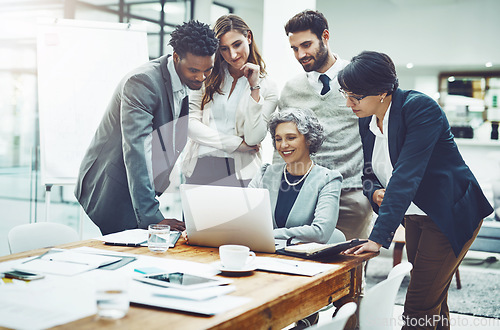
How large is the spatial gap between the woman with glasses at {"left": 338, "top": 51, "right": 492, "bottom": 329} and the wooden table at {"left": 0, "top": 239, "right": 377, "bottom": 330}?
21cm

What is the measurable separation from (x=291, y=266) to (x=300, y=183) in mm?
745

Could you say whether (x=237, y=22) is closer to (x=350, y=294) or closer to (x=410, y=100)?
(x=410, y=100)

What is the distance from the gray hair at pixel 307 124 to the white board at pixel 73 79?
1460 millimetres

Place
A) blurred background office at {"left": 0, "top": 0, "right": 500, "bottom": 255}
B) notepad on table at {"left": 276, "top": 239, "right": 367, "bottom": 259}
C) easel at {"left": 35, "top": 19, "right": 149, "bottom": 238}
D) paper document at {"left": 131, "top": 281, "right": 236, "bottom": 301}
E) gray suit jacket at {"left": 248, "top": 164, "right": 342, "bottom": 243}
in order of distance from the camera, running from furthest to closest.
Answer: blurred background office at {"left": 0, "top": 0, "right": 500, "bottom": 255}, easel at {"left": 35, "top": 19, "right": 149, "bottom": 238}, gray suit jacket at {"left": 248, "top": 164, "right": 342, "bottom": 243}, notepad on table at {"left": 276, "top": 239, "right": 367, "bottom": 259}, paper document at {"left": 131, "top": 281, "right": 236, "bottom": 301}

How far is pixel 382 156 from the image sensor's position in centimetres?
215

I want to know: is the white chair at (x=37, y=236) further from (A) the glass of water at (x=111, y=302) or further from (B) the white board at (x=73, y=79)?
(B) the white board at (x=73, y=79)

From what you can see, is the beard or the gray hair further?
the beard

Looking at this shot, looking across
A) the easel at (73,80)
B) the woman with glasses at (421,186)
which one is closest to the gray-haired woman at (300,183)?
the woman with glasses at (421,186)

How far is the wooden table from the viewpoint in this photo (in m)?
1.07

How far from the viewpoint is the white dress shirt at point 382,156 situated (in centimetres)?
205

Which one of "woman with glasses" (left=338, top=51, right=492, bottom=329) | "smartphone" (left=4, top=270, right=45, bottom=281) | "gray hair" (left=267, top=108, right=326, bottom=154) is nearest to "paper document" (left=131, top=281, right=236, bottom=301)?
"smartphone" (left=4, top=270, right=45, bottom=281)

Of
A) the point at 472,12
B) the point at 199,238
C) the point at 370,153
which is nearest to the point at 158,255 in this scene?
the point at 199,238

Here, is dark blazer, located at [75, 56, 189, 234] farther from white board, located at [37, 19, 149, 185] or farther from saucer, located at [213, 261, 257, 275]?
white board, located at [37, 19, 149, 185]

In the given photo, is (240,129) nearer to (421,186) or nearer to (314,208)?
(314,208)
